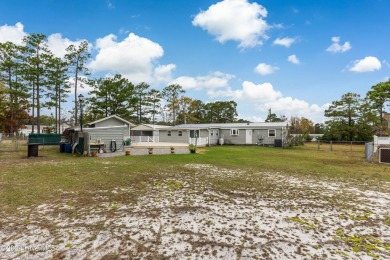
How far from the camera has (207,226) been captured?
145 inches

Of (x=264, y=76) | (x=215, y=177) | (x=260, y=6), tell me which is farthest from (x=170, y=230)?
(x=264, y=76)

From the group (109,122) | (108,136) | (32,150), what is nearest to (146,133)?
(109,122)

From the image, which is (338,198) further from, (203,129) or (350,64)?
(203,129)

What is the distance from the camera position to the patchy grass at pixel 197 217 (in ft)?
9.80

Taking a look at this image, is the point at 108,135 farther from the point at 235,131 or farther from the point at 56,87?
the point at 56,87

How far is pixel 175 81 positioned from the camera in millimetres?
43469

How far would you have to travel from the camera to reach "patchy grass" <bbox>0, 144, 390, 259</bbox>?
2.99m

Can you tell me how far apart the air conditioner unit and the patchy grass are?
576cm

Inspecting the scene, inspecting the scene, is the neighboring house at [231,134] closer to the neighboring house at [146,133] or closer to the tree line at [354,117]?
the neighboring house at [146,133]

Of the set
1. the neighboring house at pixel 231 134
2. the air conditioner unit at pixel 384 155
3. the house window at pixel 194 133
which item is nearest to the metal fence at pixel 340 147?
the neighboring house at pixel 231 134

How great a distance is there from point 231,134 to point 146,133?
42.3 feet

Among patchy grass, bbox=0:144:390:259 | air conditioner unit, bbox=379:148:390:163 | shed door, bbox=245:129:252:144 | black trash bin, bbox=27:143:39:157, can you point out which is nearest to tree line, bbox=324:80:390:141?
shed door, bbox=245:129:252:144

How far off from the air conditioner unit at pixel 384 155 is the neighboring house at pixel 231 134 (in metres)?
11.9

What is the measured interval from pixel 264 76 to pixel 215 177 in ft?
65.0
